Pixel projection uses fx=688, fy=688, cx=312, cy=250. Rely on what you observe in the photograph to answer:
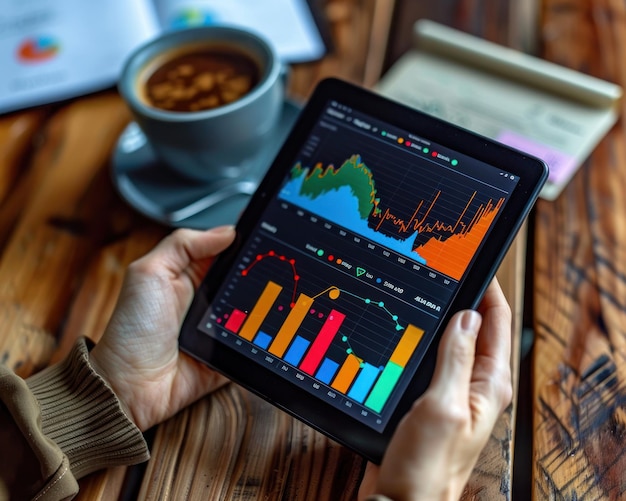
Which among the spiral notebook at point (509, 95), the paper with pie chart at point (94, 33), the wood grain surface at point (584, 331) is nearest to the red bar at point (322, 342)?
the wood grain surface at point (584, 331)

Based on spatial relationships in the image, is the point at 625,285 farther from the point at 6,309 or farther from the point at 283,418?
the point at 6,309

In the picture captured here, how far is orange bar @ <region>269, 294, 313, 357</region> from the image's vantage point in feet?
2.09

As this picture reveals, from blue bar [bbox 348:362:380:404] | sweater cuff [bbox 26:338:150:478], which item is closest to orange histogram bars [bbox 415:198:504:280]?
blue bar [bbox 348:362:380:404]

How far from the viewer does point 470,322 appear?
22.2 inches

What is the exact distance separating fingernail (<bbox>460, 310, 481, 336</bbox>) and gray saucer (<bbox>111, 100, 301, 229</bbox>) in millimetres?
338

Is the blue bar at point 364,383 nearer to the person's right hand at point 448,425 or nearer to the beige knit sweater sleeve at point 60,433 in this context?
the person's right hand at point 448,425

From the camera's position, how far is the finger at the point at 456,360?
53cm

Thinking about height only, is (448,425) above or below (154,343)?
above

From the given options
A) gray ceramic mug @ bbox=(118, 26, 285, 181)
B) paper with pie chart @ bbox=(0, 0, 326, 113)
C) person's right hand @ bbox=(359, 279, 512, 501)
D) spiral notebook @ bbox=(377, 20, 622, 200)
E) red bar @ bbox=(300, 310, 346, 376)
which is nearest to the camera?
person's right hand @ bbox=(359, 279, 512, 501)

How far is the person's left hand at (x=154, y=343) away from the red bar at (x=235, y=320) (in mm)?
61

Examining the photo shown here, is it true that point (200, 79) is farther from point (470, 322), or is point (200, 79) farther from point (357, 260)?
point (470, 322)

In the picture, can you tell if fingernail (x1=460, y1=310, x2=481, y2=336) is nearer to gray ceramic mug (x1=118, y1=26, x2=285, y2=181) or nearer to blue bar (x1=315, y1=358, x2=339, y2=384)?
blue bar (x1=315, y1=358, x2=339, y2=384)

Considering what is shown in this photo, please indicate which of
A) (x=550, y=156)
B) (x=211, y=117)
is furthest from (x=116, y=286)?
(x=550, y=156)

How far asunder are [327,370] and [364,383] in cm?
4
